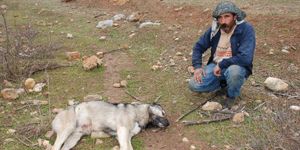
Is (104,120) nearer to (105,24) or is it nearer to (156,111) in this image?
(156,111)

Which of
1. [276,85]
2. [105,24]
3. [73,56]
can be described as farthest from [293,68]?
[105,24]

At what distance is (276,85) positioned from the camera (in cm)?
642

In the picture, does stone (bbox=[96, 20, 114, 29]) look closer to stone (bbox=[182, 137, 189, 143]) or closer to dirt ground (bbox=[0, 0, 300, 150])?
dirt ground (bbox=[0, 0, 300, 150])

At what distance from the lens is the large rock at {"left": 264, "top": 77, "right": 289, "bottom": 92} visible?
6.39 meters

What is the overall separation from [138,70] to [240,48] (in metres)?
2.26

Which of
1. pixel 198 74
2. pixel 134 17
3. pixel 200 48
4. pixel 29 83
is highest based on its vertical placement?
pixel 200 48

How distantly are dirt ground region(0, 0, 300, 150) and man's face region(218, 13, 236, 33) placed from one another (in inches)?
40.1

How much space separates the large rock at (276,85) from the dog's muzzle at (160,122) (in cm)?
173

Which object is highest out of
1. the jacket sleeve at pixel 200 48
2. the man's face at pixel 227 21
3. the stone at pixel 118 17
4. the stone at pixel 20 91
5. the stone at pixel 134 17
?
the man's face at pixel 227 21

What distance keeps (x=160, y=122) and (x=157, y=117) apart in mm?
76

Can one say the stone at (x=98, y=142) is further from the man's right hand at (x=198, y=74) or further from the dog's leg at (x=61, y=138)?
the man's right hand at (x=198, y=74)

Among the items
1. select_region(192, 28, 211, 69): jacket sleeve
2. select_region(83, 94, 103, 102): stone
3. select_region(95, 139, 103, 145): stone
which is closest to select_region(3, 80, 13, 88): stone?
select_region(83, 94, 103, 102): stone

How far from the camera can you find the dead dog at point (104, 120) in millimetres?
5250

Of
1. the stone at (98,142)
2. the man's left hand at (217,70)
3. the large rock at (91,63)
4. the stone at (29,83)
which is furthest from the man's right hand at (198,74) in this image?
the stone at (29,83)
